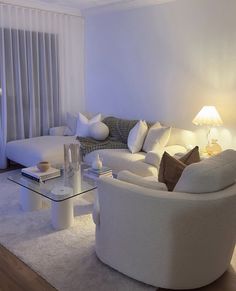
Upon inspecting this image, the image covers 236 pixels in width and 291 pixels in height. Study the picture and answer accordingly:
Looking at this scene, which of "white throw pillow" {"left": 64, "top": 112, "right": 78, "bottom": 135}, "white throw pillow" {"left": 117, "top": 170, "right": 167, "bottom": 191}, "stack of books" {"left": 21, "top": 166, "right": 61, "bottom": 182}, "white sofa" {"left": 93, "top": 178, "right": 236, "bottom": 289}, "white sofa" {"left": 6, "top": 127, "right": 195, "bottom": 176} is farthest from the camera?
"white throw pillow" {"left": 64, "top": 112, "right": 78, "bottom": 135}

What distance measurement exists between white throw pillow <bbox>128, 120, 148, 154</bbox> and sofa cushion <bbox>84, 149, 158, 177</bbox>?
0.26ft

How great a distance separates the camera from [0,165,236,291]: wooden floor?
223 cm

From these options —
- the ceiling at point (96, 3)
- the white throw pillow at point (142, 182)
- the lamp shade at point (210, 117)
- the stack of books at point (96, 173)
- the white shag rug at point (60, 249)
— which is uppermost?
the ceiling at point (96, 3)

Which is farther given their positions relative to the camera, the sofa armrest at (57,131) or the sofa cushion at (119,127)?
the sofa armrest at (57,131)

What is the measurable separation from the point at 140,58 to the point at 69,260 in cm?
328

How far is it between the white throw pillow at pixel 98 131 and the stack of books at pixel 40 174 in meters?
1.49

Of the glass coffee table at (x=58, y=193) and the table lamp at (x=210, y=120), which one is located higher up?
the table lamp at (x=210, y=120)

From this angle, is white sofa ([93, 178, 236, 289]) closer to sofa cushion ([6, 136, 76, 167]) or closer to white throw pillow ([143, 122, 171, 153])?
white throw pillow ([143, 122, 171, 153])

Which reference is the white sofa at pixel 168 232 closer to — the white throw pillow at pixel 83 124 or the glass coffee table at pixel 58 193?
the glass coffee table at pixel 58 193

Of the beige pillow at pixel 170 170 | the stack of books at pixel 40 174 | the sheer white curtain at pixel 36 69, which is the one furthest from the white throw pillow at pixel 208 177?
the sheer white curtain at pixel 36 69

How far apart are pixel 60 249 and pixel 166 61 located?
300 cm

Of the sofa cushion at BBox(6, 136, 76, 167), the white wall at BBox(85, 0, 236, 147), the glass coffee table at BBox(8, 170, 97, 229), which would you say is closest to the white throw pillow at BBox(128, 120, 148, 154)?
the white wall at BBox(85, 0, 236, 147)

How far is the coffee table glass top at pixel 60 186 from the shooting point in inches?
114

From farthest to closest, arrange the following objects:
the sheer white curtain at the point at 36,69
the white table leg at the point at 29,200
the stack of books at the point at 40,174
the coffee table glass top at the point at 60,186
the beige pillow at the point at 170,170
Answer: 1. the sheer white curtain at the point at 36,69
2. the white table leg at the point at 29,200
3. the stack of books at the point at 40,174
4. the coffee table glass top at the point at 60,186
5. the beige pillow at the point at 170,170
